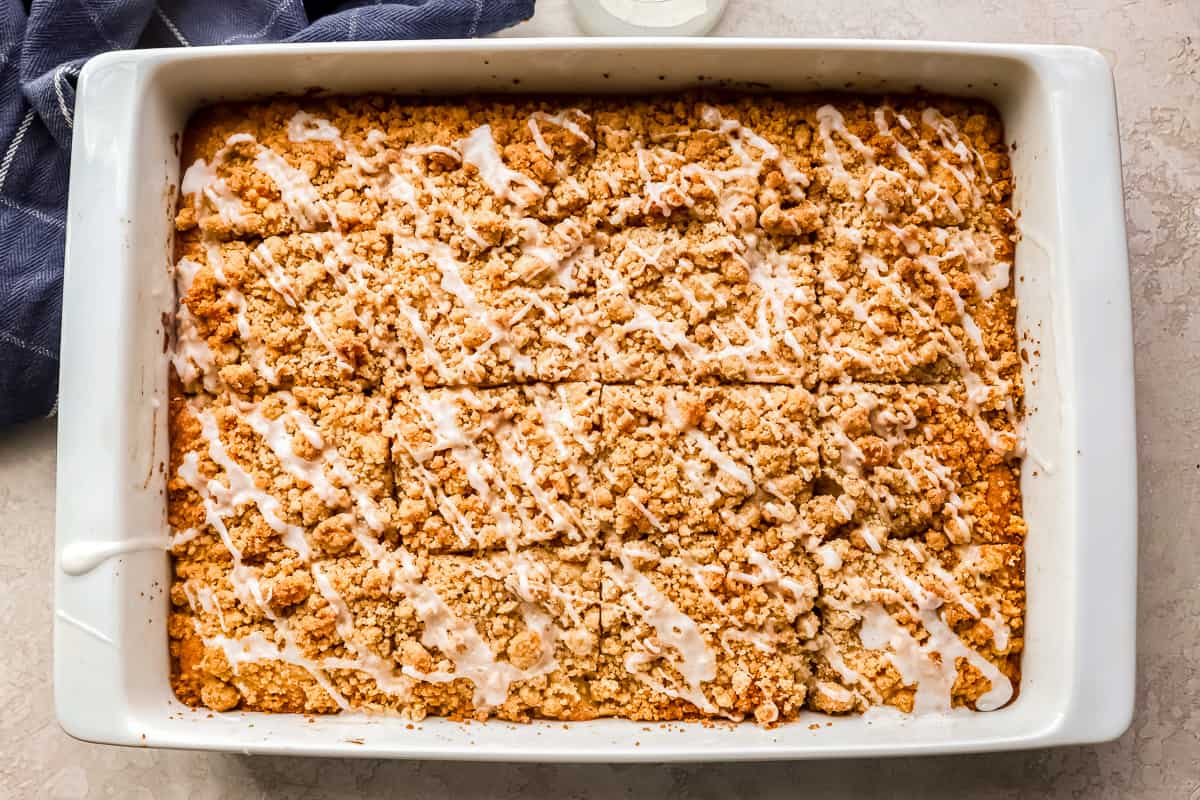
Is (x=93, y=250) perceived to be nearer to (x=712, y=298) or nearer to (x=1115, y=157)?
(x=712, y=298)

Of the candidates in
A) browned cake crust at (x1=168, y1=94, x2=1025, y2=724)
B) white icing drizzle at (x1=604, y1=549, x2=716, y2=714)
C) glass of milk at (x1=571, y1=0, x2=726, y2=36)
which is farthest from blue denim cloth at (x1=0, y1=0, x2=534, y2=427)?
white icing drizzle at (x1=604, y1=549, x2=716, y2=714)

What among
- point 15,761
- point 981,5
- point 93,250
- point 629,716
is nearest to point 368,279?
point 93,250

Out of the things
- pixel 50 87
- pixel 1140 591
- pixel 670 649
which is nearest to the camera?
pixel 670 649

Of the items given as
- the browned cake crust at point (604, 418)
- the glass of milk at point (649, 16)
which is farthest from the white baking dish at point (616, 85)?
the glass of milk at point (649, 16)

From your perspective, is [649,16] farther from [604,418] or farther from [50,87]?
[50,87]

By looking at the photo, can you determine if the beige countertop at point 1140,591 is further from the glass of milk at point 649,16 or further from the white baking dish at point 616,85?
the white baking dish at point 616,85

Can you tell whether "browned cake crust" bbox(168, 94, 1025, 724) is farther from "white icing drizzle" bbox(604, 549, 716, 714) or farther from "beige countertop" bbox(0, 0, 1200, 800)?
"beige countertop" bbox(0, 0, 1200, 800)

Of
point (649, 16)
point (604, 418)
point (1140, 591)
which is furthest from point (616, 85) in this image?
point (1140, 591)
